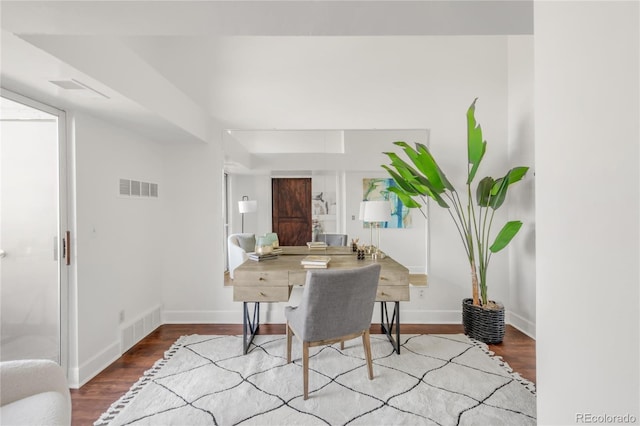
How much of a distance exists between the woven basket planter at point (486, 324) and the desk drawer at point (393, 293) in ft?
2.77

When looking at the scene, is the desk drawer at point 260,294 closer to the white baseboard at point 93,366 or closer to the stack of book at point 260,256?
the stack of book at point 260,256

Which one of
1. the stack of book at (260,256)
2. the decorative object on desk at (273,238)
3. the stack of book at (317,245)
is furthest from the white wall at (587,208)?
the decorative object on desk at (273,238)

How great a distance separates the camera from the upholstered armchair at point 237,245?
318 centimetres

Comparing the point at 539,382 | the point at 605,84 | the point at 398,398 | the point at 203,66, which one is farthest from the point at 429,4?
the point at 203,66

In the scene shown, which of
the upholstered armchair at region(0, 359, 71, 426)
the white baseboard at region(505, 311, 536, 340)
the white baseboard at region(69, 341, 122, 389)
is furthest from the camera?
the white baseboard at region(505, 311, 536, 340)

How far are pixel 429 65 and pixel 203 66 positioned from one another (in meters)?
2.29

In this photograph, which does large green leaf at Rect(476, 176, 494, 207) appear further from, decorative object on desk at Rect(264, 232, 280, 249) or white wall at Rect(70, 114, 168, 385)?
white wall at Rect(70, 114, 168, 385)

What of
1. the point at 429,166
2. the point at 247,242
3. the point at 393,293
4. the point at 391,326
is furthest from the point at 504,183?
the point at 247,242

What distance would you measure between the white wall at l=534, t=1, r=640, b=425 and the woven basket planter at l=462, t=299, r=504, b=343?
7.15 ft

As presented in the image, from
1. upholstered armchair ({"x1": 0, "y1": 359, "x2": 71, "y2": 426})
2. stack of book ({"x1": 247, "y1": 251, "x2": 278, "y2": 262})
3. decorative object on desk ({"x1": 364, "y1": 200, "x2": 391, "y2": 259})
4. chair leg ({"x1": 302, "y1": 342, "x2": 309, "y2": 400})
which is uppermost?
decorative object on desk ({"x1": 364, "y1": 200, "x2": 391, "y2": 259})

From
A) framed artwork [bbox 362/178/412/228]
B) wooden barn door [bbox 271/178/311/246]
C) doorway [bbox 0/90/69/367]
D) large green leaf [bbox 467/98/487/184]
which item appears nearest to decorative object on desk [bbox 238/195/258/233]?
wooden barn door [bbox 271/178/311/246]

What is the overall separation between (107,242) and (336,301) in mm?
1854

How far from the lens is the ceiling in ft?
3.97

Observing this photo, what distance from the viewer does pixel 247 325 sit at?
9.42 ft
